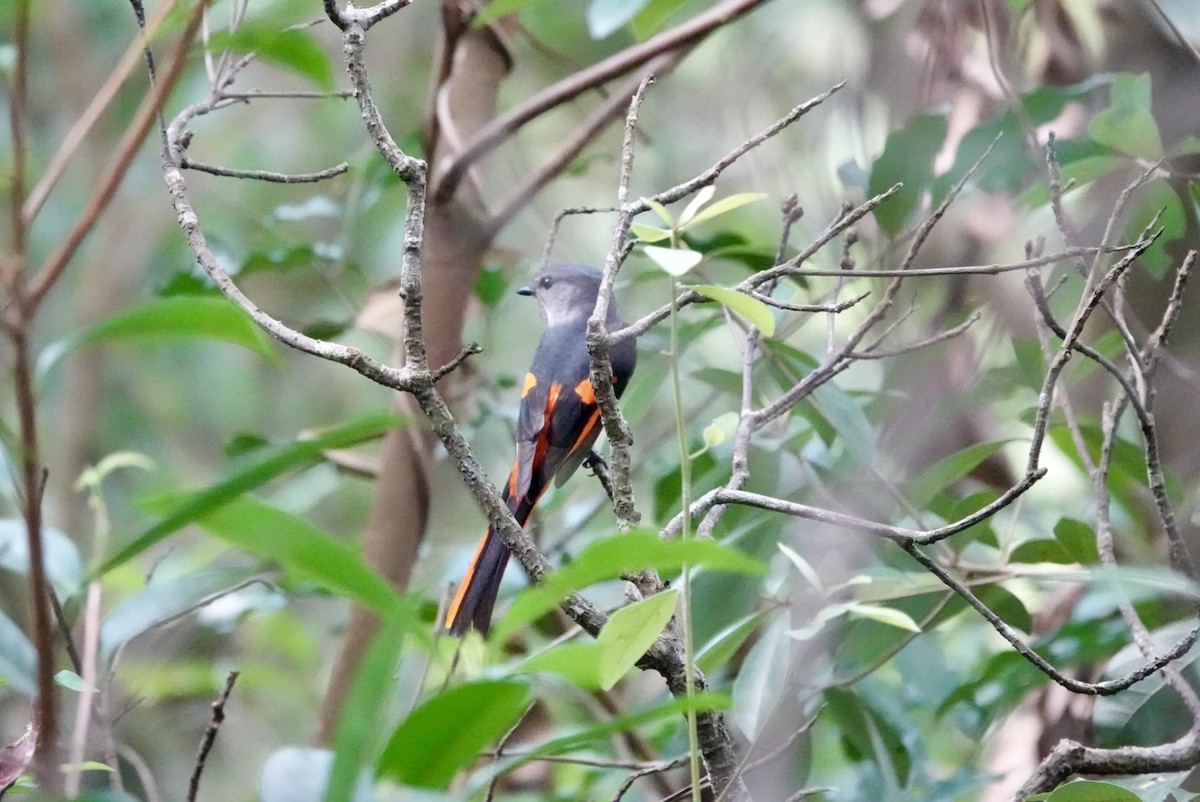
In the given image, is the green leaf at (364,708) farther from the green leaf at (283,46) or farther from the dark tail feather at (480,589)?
the dark tail feather at (480,589)

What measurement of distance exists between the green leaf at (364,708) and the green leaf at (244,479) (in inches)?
3.9

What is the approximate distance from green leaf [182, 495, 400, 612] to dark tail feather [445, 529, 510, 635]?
1.13m

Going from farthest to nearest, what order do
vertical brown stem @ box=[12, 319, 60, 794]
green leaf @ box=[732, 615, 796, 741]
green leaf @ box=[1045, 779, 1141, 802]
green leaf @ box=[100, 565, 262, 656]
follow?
green leaf @ box=[732, 615, 796, 741] < green leaf @ box=[100, 565, 262, 656] < green leaf @ box=[1045, 779, 1141, 802] < vertical brown stem @ box=[12, 319, 60, 794]

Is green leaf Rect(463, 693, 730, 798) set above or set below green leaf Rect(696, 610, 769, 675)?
below

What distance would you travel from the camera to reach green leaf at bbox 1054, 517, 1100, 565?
165cm

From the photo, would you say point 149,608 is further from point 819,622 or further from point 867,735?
point 867,735

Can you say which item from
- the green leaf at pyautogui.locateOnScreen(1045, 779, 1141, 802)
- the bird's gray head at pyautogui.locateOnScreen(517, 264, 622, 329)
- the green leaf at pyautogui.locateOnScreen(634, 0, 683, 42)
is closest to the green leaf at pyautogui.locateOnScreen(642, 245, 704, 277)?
the green leaf at pyautogui.locateOnScreen(1045, 779, 1141, 802)

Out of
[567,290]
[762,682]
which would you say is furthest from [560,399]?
[762,682]

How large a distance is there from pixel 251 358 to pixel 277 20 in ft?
9.87

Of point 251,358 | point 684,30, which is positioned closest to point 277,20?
point 684,30

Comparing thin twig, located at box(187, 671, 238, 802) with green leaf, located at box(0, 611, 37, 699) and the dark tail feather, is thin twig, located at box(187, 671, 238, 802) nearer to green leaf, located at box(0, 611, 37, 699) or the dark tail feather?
green leaf, located at box(0, 611, 37, 699)

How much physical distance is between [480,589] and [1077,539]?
0.88 m

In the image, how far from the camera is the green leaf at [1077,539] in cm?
165

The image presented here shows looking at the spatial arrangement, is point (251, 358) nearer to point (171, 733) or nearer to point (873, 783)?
point (171, 733)
